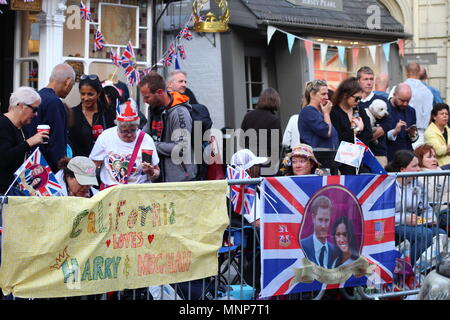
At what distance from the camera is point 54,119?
8414 mm

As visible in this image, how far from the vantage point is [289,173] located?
8.85 metres

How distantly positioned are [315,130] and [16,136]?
3431mm

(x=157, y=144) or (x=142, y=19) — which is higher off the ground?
(x=142, y=19)

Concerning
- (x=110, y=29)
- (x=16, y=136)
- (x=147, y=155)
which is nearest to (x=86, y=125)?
(x=147, y=155)

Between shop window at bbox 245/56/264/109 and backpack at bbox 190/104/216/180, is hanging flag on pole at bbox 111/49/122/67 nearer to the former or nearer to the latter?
backpack at bbox 190/104/216/180

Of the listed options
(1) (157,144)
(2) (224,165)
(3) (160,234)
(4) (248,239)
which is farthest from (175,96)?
(3) (160,234)

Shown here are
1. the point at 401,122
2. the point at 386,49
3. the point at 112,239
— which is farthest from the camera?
the point at 386,49

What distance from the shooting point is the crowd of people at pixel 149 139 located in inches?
300

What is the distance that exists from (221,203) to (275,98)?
14.3 feet

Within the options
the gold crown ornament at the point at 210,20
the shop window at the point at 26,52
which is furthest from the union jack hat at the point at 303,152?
the shop window at the point at 26,52

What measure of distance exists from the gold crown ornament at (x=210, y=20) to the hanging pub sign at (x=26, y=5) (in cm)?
229

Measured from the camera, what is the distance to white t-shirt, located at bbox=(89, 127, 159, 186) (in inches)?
325

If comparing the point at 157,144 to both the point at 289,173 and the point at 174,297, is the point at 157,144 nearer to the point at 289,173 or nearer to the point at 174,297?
the point at 289,173

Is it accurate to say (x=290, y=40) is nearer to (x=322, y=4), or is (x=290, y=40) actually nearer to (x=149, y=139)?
(x=322, y=4)
